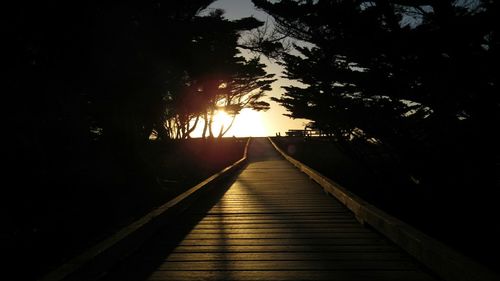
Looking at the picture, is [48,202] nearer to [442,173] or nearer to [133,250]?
[133,250]

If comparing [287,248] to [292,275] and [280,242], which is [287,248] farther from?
[292,275]

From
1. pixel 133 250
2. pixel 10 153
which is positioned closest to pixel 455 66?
pixel 133 250

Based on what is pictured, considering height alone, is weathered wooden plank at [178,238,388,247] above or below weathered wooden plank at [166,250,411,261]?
above

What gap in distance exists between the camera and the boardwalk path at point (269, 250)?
351 centimetres

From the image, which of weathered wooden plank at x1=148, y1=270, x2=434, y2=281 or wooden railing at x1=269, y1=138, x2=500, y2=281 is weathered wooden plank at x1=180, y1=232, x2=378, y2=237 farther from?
weathered wooden plank at x1=148, y1=270, x2=434, y2=281

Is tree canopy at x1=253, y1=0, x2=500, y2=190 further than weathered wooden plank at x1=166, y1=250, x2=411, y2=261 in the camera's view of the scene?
Yes

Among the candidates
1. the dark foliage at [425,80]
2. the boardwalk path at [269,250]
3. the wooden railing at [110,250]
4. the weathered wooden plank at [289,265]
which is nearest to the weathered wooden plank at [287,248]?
the boardwalk path at [269,250]

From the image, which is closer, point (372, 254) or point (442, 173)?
point (372, 254)

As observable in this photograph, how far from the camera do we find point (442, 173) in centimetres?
765

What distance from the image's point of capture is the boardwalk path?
3512 mm

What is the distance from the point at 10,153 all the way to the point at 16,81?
1.42 m

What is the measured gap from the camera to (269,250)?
4.21m

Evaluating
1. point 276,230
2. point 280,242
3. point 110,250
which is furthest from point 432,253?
point 110,250

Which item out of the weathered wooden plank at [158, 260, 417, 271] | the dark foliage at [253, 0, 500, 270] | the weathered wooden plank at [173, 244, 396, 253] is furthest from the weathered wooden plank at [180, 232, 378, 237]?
the dark foliage at [253, 0, 500, 270]
